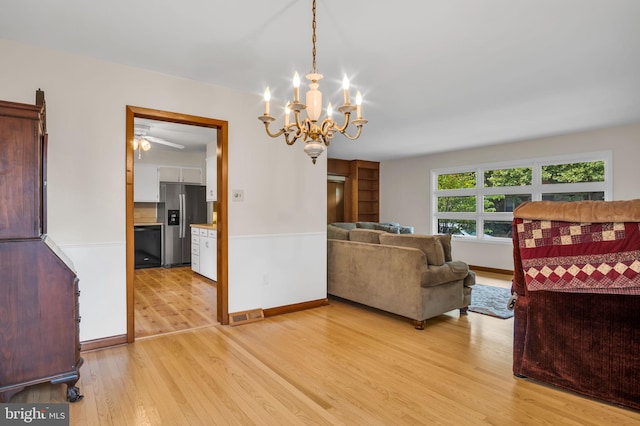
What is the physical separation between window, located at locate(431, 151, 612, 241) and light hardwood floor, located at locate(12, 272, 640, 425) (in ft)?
12.1

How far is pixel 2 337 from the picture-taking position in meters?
1.93

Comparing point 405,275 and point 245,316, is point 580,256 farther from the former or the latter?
point 245,316

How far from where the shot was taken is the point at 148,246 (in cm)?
673

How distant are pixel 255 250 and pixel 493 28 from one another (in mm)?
2955

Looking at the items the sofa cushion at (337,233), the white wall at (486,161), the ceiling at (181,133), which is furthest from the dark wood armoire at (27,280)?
the white wall at (486,161)

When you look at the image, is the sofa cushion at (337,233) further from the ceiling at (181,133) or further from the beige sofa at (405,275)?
the ceiling at (181,133)

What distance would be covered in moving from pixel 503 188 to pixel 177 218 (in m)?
6.44

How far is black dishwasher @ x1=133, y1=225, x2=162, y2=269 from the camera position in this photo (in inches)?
261

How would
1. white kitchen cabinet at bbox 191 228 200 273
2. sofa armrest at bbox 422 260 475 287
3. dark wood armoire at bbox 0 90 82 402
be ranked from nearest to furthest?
dark wood armoire at bbox 0 90 82 402 < sofa armrest at bbox 422 260 475 287 < white kitchen cabinet at bbox 191 228 200 273

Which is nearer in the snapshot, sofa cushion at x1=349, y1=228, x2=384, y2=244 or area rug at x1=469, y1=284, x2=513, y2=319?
area rug at x1=469, y1=284, x2=513, y2=319

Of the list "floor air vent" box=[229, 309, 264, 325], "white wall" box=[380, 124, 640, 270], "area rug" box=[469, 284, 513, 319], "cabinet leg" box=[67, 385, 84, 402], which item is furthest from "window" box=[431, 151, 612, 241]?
"cabinet leg" box=[67, 385, 84, 402]

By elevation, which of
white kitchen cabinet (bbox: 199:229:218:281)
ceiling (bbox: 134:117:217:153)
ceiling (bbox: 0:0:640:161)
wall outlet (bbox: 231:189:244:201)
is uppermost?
ceiling (bbox: 0:0:640:161)

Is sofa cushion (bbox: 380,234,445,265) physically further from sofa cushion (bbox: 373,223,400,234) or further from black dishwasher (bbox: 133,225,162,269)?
black dishwasher (bbox: 133,225,162,269)

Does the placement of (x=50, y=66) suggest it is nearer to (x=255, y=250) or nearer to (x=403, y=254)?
(x=255, y=250)
